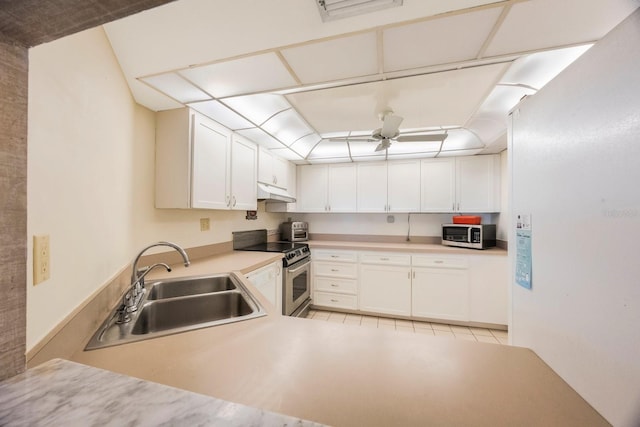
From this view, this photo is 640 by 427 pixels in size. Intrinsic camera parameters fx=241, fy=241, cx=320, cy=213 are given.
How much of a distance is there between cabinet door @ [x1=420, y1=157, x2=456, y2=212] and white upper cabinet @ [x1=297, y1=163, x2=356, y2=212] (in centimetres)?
100

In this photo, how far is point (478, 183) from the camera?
10.6ft

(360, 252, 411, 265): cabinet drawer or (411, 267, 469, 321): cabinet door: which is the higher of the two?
(360, 252, 411, 265): cabinet drawer

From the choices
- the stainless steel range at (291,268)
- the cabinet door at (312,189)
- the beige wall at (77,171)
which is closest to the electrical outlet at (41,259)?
the beige wall at (77,171)

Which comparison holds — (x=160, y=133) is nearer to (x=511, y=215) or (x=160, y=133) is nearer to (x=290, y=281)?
(x=290, y=281)

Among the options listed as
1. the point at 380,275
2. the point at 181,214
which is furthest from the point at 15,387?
the point at 380,275

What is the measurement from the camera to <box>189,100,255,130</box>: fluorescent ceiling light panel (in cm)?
185

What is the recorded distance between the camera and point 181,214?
7.16 feet

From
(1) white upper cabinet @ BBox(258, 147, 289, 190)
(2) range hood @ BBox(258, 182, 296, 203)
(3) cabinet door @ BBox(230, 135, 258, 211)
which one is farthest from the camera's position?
(1) white upper cabinet @ BBox(258, 147, 289, 190)

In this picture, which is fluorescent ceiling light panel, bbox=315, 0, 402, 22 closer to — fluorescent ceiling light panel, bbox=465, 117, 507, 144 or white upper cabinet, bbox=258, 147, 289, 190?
fluorescent ceiling light panel, bbox=465, 117, 507, 144

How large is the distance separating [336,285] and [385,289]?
25.8 inches

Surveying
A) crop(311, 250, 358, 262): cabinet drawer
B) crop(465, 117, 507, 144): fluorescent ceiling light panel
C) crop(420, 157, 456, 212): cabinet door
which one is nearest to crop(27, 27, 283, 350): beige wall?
crop(311, 250, 358, 262): cabinet drawer

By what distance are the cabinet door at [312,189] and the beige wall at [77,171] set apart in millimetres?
2410

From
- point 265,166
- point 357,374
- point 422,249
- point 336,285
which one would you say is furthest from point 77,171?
point 422,249

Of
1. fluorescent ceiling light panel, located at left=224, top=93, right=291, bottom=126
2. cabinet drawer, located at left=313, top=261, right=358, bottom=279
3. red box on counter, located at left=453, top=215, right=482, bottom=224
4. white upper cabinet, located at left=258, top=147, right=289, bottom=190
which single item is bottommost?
cabinet drawer, located at left=313, top=261, right=358, bottom=279
